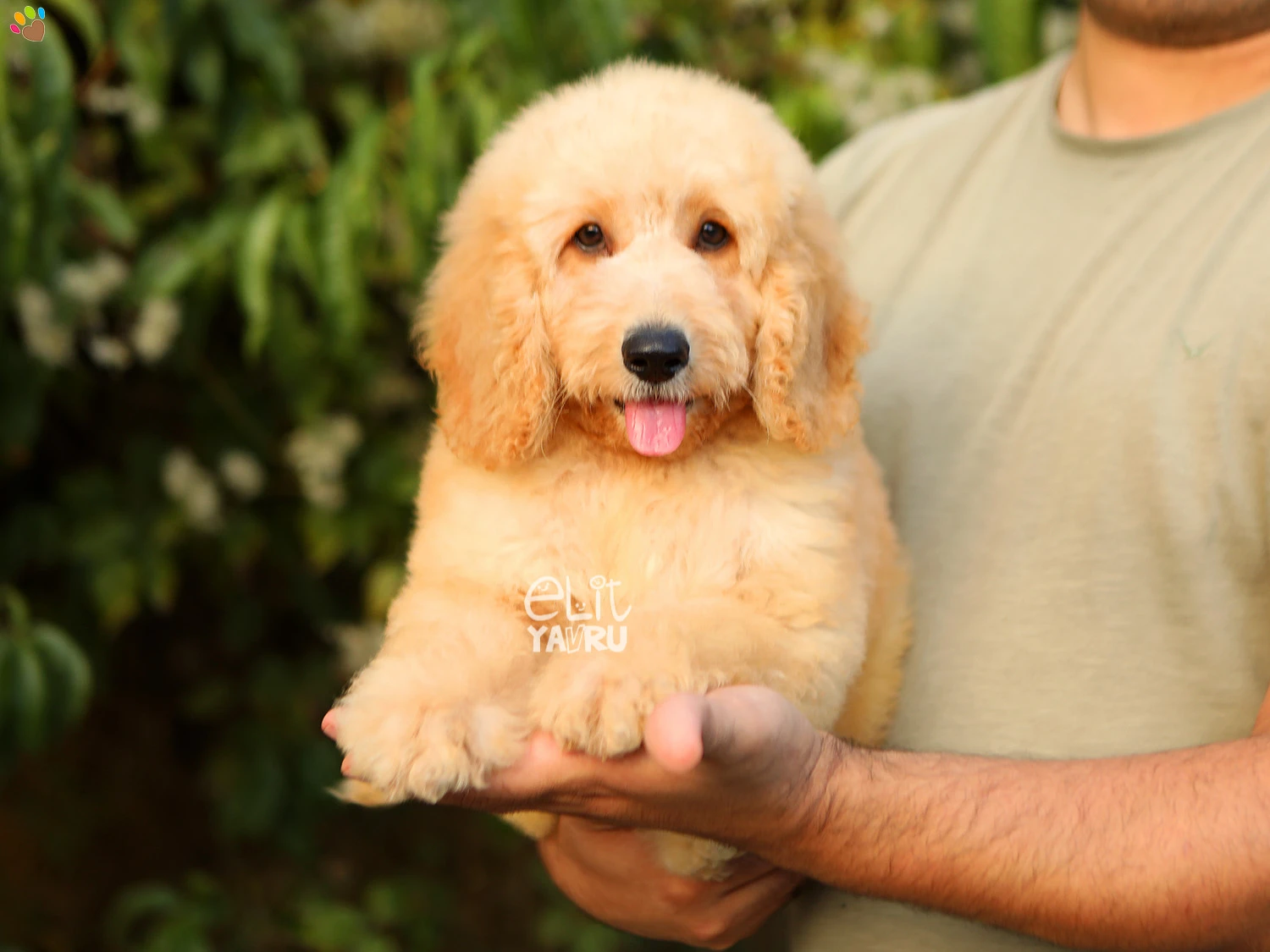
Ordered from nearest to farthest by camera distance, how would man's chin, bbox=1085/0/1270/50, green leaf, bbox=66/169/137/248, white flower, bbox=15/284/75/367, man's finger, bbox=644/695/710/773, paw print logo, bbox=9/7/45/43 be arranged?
1. man's finger, bbox=644/695/710/773
2. man's chin, bbox=1085/0/1270/50
3. paw print logo, bbox=9/7/45/43
4. green leaf, bbox=66/169/137/248
5. white flower, bbox=15/284/75/367

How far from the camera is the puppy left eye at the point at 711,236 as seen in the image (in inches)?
75.0

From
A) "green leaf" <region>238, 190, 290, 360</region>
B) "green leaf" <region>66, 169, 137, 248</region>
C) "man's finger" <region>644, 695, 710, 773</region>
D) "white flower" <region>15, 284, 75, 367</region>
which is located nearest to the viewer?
"man's finger" <region>644, 695, 710, 773</region>

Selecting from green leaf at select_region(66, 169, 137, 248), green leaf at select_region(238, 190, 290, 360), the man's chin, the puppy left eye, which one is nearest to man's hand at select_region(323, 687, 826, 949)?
the puppy left eye

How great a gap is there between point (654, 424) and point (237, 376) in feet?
7.53

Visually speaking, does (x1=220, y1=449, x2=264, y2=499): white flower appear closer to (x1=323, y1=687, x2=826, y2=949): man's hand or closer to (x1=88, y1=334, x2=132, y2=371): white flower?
(x1=88, y1=334, x2=132, y2=371): white flower

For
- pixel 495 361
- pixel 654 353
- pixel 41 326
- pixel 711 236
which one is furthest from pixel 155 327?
pixel 654 353

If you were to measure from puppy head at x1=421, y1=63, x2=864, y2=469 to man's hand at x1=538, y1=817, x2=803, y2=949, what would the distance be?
683 millimetres

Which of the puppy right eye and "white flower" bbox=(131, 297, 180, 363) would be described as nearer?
the puppy right eye

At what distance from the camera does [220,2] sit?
289 centimetres

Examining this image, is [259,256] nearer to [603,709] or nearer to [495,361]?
[495,361]

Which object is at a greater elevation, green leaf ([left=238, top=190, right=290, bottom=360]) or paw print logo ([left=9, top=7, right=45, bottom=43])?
paw print logo ([left=9, top=7, right=45, bottom=43])

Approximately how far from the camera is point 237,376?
3.65 metres

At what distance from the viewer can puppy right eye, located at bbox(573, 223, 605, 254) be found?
1.89 meters

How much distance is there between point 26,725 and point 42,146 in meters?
1.30
